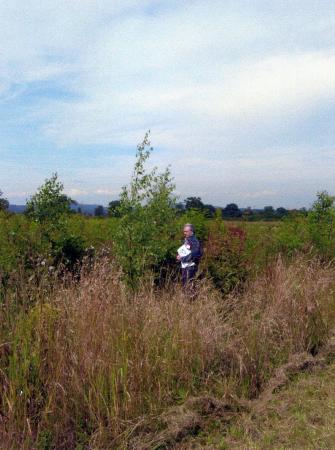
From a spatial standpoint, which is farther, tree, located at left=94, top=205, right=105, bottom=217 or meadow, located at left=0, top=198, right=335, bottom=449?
tree, located at left=94, top=205, right=105, bottom=217

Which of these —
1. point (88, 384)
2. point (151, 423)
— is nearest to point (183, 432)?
point (151, 423)

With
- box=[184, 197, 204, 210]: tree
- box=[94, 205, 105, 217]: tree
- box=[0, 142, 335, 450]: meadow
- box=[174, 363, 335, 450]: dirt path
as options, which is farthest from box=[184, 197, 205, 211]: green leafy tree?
box=[174, 363, 335, 450]: dirt path

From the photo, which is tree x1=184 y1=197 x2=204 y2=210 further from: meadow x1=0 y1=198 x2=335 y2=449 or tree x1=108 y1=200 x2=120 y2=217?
meadow x1=0 y1=198 x2=335 y2=449

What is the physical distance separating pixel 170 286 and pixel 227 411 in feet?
7.39

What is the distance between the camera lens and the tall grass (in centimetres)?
392

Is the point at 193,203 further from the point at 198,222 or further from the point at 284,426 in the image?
the point at 284,426

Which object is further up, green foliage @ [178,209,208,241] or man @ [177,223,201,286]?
green foliage @ [178,209,208,241]

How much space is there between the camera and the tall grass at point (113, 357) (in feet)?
12.9

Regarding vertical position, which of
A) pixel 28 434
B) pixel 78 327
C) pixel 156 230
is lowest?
pixel 28 434

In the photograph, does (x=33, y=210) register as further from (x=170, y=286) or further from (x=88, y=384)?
(x=88, y=384)

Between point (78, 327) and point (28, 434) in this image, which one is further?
point (78, 327)

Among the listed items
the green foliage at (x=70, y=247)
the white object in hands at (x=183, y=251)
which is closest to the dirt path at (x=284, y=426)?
the white object in hands at (x=183, y=251)

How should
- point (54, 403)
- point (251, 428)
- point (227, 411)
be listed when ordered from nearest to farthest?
point (54, 403)
point (251, 428)
point (227, 411)

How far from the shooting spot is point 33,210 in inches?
337
